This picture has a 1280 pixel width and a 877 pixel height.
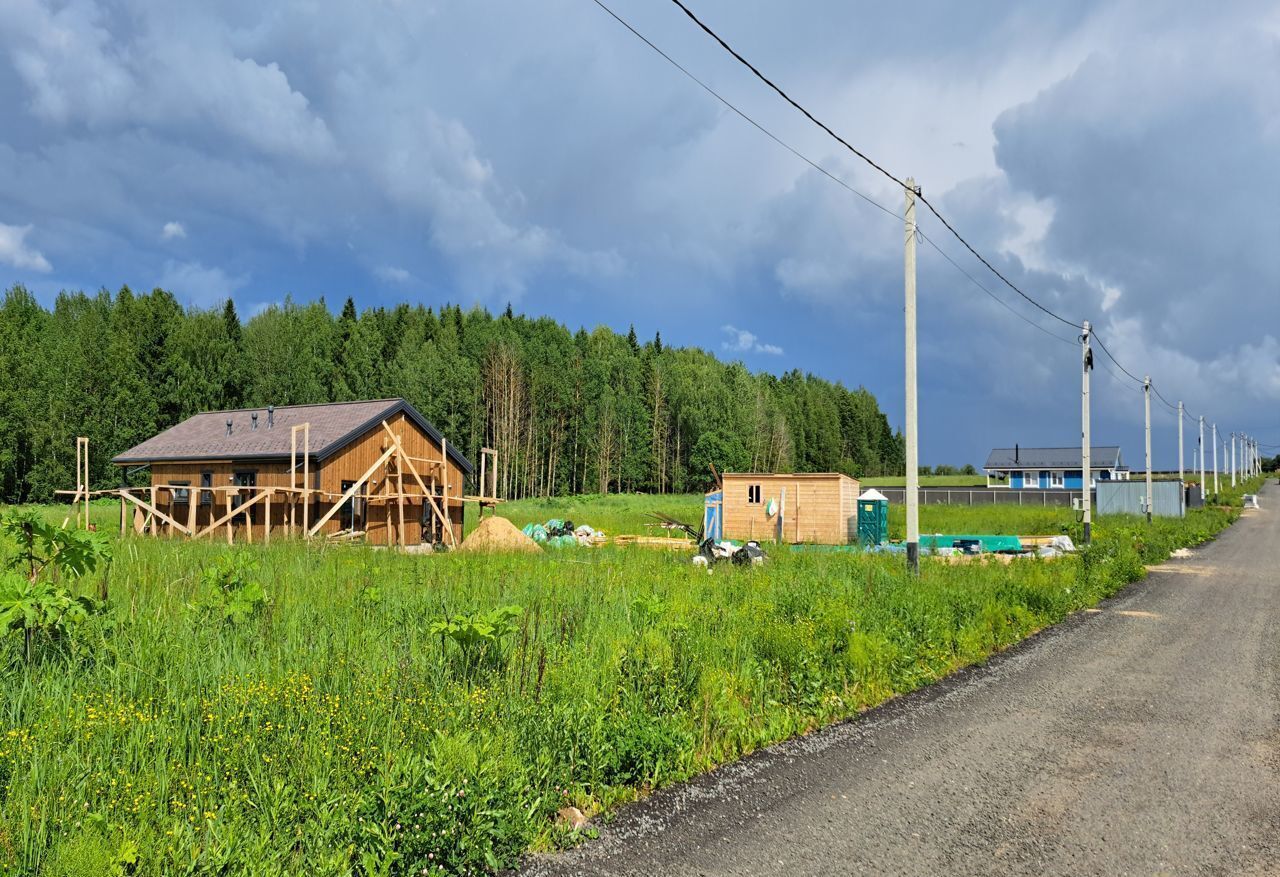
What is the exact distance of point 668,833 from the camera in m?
4.82

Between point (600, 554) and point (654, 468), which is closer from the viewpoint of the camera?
point (600, 554)

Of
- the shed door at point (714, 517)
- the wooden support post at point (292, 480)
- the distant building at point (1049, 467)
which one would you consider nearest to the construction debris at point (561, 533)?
the shed door at point (714, 517)

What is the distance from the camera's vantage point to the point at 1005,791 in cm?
562

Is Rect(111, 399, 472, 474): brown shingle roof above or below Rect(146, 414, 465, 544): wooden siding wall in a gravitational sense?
above

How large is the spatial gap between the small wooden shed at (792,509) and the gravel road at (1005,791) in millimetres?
22737

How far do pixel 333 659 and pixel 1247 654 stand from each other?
1164 centimetres

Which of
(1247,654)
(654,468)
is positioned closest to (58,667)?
(1247,654)

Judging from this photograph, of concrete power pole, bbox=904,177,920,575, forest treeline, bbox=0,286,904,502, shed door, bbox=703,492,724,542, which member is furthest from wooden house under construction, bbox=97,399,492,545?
forest treeline, bbox=0,286,904,502

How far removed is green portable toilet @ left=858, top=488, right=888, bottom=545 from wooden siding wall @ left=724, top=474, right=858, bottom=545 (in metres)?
1.77

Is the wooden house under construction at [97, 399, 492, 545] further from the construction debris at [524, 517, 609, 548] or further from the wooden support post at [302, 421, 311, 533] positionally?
the construction debris at [524, 517, 609, 548]

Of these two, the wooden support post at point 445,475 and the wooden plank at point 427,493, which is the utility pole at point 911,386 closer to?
the wooden plank at point 427,493

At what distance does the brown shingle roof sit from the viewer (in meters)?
28.1

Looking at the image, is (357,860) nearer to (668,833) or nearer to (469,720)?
(469,720)

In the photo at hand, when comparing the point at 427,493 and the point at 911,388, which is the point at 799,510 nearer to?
the point at 427,493
